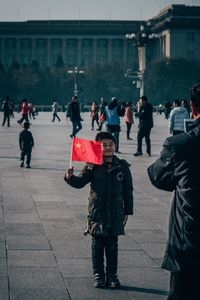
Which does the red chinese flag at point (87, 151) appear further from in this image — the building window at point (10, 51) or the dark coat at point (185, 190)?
the building window at point (10, 51)

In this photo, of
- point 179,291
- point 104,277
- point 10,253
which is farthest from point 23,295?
point 179,291

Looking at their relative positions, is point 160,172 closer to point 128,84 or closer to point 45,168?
point 45,168

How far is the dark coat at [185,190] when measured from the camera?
4738mm

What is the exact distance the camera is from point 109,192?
695 centimetres

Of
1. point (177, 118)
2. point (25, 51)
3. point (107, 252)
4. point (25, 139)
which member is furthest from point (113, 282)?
point (25, 51)

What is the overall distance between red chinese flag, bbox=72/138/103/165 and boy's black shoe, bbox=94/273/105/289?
1222 mm

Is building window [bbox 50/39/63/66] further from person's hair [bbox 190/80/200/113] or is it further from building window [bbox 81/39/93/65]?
person's hair [bbox 190/80/200/113]

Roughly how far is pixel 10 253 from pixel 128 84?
117 metres

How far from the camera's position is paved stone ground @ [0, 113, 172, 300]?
7.07 metres

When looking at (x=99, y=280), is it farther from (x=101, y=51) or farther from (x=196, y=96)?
(x=101, y=51)

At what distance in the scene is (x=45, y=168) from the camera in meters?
18.3

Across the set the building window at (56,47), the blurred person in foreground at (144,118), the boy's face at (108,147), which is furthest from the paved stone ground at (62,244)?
the building window at (56,47)

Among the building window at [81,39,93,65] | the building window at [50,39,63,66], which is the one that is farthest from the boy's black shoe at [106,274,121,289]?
the building window at [50,39,63,66]

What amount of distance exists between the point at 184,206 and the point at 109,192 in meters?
2.20
